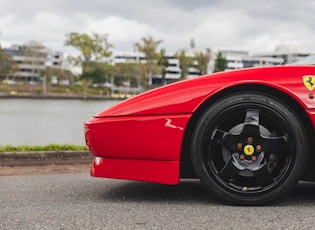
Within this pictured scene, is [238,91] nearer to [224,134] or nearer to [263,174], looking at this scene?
[224,134]

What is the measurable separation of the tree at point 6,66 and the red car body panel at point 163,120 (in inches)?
3713

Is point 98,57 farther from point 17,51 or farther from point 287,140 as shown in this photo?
point 287,140

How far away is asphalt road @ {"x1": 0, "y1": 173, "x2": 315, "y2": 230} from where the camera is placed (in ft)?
6.65

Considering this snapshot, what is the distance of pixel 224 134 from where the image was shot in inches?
94.3

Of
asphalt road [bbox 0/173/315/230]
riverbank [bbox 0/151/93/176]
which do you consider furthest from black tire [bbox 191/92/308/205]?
riverbank [bbox 0/151/93/176]

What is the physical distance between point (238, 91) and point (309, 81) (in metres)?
0.40

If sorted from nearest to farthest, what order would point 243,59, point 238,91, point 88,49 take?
point 238,91 → point 88,49 → point 243,59

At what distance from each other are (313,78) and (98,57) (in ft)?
271

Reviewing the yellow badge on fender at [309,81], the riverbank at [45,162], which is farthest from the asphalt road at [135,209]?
the riverbank at [45,162]

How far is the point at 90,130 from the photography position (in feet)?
8.42

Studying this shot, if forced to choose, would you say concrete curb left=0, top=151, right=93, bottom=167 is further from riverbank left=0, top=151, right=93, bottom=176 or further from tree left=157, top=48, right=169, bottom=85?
tree left=157, top=48, right=169, bottom=85

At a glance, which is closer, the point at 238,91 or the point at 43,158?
the point at 238,91

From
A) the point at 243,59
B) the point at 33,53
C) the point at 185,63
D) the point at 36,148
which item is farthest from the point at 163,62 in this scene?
the point at 36,148

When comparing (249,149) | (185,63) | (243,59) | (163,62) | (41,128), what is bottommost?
(41,128)
